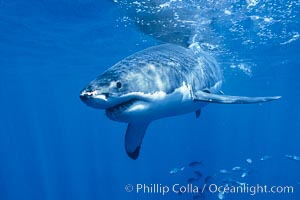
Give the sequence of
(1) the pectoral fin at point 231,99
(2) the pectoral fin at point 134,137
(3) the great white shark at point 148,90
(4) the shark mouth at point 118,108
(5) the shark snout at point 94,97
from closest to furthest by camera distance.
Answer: (5) the shark snout at point 94,97, (3) the great white shark at point 148,90, (4) the shark mouth at point 118,108, (1) the pectoral fin at point 231,99, (2) the pectoral fin at point 134,137

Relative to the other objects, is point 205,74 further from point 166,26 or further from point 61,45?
point 61,45

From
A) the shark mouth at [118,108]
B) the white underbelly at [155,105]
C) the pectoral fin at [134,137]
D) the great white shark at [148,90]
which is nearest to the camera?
the great white shark at [148,90]

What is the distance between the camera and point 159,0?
1143cm

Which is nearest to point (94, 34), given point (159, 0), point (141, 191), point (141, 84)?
point (159, 0)

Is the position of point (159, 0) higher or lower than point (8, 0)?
lower

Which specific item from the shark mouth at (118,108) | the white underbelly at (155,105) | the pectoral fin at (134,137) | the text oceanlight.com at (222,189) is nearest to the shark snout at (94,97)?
the shark mouth at (118,108)

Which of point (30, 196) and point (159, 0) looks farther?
point (30, 196)

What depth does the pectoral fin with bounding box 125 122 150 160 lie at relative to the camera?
20.6ft

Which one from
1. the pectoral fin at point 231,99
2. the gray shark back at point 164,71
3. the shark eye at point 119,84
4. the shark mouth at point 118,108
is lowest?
the shark mouth at point 118,108

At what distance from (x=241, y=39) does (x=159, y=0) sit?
326 inches

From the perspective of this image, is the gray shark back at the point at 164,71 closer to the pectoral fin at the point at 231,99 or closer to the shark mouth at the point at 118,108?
the shark mouth at the point at 118,108

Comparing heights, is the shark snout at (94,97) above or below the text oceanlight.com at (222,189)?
above

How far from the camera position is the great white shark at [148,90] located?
3656 mm

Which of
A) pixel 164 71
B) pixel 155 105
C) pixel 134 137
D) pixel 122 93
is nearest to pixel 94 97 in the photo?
pixel 122 93
